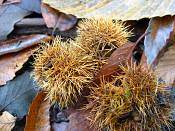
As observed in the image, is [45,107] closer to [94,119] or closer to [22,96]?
[22,96]

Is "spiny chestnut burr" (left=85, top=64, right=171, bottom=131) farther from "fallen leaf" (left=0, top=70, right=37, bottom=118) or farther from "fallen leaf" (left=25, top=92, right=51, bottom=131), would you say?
"fallen leaf" (left=0, top=70, right=37, bottom=118)

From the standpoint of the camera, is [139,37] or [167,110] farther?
[139,37]

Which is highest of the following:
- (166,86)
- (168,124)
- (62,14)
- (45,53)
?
(62,14)

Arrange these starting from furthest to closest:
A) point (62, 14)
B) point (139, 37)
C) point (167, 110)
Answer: point (62, 14) → point (139, 37) → point (167, 110)

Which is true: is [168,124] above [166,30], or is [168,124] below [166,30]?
below

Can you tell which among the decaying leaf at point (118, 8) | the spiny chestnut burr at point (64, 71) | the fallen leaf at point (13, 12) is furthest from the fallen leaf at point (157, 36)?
the fallen leaf at point (13, 12)

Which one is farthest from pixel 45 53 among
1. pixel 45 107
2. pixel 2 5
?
pixel 2 5

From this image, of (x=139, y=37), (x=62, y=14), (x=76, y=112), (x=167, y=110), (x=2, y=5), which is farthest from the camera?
(x=2, y=5)

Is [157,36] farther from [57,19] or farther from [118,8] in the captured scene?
[57,19]
